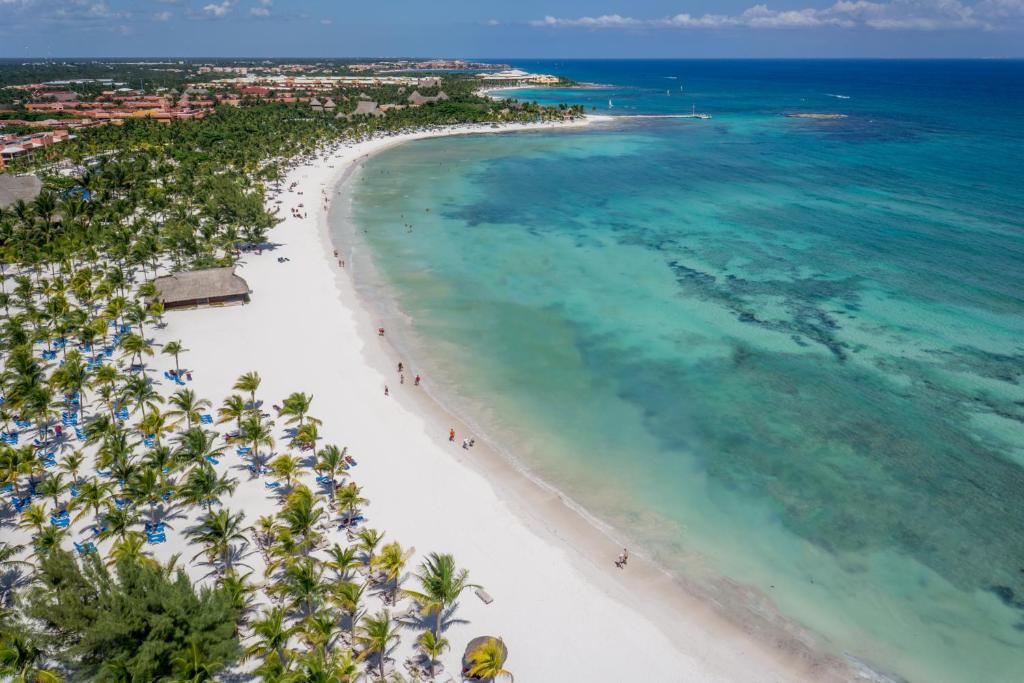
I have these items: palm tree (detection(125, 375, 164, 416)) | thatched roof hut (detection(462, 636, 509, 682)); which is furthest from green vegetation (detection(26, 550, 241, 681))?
palm tree (detection(125, 375, 164, 416))

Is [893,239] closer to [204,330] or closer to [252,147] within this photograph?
[204,330]

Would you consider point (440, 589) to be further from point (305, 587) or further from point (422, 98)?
point (422, 98)

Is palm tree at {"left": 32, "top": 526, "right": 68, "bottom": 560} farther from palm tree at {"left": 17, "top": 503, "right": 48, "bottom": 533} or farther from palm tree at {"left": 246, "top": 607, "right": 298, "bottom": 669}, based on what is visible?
palm tree at {"left": 246, "top": 607, "right": 298, "bottom": 669}

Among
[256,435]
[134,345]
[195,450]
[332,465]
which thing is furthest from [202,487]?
[134,345]

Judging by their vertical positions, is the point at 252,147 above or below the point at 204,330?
above

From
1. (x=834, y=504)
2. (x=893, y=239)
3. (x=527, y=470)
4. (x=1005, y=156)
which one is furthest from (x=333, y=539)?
(x=1005, y=156)
